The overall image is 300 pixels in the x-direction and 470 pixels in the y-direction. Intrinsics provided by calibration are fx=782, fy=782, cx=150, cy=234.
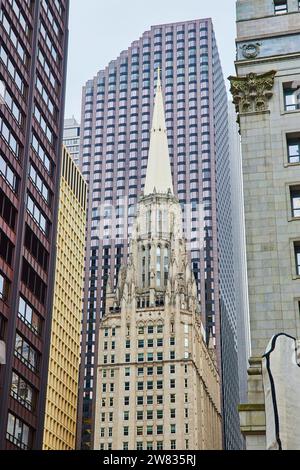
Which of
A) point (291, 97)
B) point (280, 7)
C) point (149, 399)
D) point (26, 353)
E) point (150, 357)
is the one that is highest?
point (150, 357)

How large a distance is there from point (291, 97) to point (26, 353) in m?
42.5

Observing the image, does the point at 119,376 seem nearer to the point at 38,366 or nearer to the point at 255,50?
the point at 38,366

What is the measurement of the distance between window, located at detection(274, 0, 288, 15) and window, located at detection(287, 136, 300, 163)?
9.26m

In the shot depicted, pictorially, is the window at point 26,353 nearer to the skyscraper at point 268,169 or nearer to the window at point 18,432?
the window at point 18,432

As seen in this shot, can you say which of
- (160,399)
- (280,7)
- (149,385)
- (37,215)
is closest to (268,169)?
(280,7)

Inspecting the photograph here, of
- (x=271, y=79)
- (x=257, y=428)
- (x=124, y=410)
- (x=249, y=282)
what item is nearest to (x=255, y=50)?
(x=271, y=79)

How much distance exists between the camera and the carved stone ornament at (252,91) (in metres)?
43.2

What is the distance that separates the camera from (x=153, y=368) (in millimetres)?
172125

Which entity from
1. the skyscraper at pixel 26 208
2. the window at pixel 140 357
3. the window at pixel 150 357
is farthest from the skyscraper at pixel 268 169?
the window at pixel 140 357

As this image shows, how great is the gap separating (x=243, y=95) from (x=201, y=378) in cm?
14305

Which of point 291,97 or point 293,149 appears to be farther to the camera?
point 291,97

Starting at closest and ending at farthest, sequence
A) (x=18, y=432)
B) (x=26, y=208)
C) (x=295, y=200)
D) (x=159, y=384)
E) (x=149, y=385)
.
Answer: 1. (x=295, y=200)
2. (x=18, y=432)
3. (x=26, y=208)
4. (x=159, y=384)
5. (x=149, y=385)

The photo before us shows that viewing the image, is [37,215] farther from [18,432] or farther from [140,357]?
[140,357]

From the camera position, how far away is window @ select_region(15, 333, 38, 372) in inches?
2901
